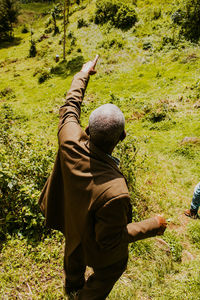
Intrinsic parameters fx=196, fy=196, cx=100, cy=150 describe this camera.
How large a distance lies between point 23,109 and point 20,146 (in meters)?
8.73

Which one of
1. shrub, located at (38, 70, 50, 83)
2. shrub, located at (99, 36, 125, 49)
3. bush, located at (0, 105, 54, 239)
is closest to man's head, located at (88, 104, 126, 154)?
bush, located at (0, 105, 54, 239)

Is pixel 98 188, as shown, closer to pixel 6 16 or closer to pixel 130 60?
pixel 130 60

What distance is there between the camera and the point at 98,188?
1.50 m

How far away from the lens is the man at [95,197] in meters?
1.50

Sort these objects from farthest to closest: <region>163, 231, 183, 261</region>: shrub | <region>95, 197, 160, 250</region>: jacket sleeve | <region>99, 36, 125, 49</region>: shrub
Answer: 1. <region>99, 36, 125, 49</region>: shrub
2. <region>163, 231, 183, 261</region>: shrub
3. <region>95, 197, 160, 250</region>: jacket sleeve

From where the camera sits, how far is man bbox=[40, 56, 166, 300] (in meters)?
1.50

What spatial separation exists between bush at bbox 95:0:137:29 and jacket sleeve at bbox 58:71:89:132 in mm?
19258

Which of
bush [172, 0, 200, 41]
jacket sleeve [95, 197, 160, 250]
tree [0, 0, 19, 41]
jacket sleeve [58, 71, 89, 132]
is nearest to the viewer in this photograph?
jacket sleeve [95, 197, 160, 250]

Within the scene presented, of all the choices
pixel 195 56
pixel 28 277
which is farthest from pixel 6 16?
pixel 28 277

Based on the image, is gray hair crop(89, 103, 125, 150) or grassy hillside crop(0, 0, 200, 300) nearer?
gray hair crop(89, 103, 125, 150)

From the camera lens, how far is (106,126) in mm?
1513

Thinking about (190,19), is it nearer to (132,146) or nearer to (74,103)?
(132,146)

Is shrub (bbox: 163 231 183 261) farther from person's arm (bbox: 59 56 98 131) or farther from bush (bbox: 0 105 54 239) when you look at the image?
person's arm (bbox: 59 56 98 131)

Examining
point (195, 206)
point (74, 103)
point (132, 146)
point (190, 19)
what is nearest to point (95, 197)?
point (74, 103)
